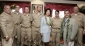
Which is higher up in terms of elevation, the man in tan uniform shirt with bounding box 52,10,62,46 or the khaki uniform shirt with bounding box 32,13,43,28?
the khaki uniform shirt with bounding box 32,13,43,28

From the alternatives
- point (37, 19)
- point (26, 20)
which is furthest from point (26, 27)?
point (37, 19)

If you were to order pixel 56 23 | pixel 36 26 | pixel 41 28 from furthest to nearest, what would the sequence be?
pixel 36 26, pixel 56 23, pixel 41 28

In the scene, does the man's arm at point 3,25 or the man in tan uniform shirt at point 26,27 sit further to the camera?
the man in tan uniform shirt at point 26,27

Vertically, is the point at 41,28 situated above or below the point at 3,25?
below

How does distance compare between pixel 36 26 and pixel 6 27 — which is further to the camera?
pixel 36 26

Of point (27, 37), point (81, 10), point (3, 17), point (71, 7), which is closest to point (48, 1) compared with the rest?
point (71, 7)

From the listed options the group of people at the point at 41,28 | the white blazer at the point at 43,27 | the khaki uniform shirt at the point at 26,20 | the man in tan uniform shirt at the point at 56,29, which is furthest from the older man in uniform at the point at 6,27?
the man in tan uniform shirt at the point at 56,29

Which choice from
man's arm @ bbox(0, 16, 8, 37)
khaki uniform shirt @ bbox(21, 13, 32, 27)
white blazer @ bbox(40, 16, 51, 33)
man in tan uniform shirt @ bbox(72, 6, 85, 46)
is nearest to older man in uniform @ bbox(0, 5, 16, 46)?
man's arm @ bbox(0, 16, 8, 37)

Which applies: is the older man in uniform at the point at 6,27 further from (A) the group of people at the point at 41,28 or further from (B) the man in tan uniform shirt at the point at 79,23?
(B) the man in tan uniform shirt at the point at 79,23

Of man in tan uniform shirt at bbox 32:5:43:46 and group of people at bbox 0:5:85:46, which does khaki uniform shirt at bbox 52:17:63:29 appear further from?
man in tan uniform shirt at bbox 32:5:43:46

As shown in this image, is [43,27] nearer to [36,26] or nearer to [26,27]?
[36,26]

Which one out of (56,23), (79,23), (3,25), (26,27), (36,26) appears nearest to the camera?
(3,25)

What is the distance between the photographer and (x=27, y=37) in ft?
20.1

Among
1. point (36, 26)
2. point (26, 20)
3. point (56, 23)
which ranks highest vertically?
point (26, 20)
